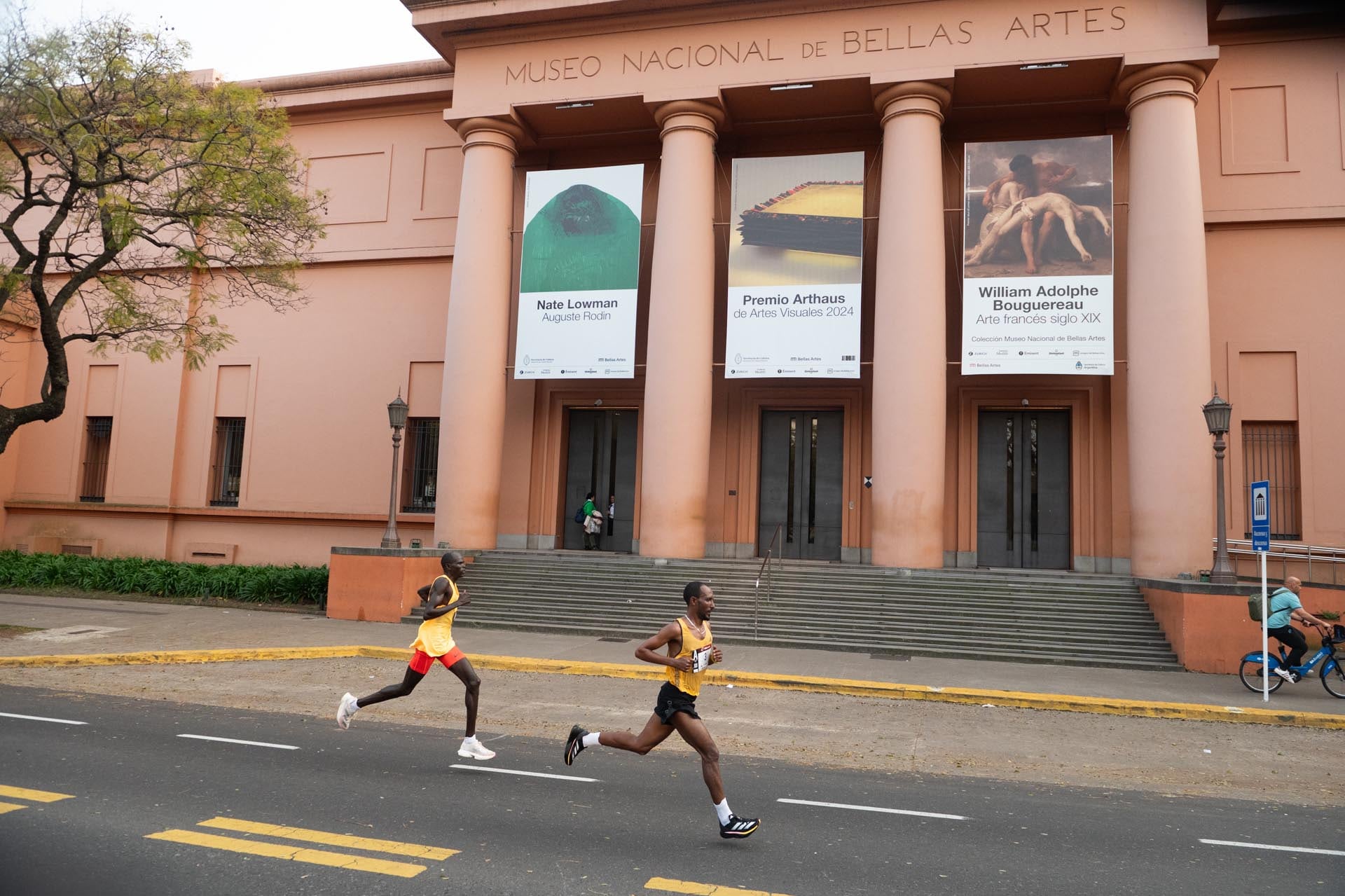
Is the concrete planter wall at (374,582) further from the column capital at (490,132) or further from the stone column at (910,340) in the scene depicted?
the column capital at (490,132)

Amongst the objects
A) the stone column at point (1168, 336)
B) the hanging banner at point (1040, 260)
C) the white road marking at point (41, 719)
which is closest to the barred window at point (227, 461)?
the white road marking at point (41, 719)

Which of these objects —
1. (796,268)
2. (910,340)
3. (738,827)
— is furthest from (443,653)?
(796,268)

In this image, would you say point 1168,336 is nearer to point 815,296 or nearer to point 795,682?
point 815,296

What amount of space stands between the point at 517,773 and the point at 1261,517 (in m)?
10.5

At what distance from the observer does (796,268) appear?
65.1ft

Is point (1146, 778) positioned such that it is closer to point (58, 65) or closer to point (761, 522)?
point (761, 522)

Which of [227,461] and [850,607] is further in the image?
[227,461]

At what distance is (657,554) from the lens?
63.8 ft

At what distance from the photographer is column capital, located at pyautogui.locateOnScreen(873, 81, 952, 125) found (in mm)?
19188

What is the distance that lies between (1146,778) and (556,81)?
1872 centimetres

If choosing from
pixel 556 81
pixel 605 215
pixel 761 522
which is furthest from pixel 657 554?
pixel 556 81

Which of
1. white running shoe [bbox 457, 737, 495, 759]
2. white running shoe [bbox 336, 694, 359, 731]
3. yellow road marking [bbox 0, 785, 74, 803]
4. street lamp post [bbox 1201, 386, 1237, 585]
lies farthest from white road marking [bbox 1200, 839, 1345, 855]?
street lamp post [bbox 1201, 386, 1237, 585]

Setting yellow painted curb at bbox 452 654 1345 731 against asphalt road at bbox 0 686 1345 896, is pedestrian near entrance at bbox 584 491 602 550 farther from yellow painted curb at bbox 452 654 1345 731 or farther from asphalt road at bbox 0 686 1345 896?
asphalt road at bbox 0 686 1345 896

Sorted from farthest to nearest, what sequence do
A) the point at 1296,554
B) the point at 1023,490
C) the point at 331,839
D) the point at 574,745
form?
the point at 1023,490 → the point at 1296,554 → the point at 574,745 → the point at 331,839
